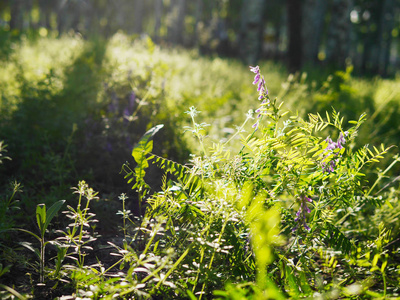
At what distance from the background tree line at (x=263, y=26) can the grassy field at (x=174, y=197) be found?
3163 millimetres

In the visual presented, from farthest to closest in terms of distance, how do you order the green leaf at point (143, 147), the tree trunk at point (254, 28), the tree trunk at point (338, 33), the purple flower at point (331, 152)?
the tree trunk at point (338, 33) → the tree trunk at point (254, 28) → the green leaf at point (143, 147) → the purple flower at point (331, 152)

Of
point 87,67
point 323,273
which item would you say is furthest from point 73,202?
point 87,67

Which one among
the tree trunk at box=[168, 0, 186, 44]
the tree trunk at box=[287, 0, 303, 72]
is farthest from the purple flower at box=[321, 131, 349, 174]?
the tree trunk at box=[168, 0, 186, 44]

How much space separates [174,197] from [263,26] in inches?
964

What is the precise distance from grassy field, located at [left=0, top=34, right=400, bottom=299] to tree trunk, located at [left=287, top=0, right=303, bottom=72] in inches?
193

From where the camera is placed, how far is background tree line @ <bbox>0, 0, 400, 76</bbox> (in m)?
10.7

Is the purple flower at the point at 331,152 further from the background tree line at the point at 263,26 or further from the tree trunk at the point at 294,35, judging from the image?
the tree trunk at the point at 294,35

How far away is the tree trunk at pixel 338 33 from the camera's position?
12.4m

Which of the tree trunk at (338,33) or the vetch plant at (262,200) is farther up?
the tree trunk at (338,33)

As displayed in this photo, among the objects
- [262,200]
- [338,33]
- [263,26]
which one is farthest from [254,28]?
[263,26]

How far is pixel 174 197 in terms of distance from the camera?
2.03 m

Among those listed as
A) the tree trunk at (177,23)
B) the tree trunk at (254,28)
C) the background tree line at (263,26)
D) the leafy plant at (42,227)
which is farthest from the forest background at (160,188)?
the tree trunk at (177,23)

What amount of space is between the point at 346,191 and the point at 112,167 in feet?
6.29

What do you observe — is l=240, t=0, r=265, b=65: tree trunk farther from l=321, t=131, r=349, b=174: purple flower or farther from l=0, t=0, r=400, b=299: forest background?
l=321, t=131, r=349, b=174: purple flower
